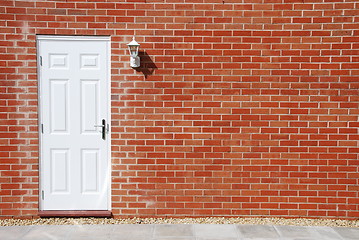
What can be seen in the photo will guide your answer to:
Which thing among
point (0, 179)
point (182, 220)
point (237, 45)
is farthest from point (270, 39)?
point (0, 179)

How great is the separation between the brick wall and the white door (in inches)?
5.2

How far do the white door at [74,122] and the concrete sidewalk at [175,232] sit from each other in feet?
1.51

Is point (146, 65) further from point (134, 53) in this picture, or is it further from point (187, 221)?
point (187, 221)

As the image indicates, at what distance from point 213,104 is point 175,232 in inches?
67.5

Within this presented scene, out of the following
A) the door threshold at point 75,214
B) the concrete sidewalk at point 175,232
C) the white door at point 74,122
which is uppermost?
the white door at point 74,122

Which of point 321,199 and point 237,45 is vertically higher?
point 237,45

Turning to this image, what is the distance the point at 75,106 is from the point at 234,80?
85.2 inches

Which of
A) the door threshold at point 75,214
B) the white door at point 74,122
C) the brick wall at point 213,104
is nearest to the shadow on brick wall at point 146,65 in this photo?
the brick wall at point 213,104

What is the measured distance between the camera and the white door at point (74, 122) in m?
4.78

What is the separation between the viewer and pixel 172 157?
4832mm

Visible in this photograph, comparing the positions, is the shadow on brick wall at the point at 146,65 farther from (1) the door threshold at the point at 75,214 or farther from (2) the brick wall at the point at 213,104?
(1) the door threshold at the point at 75,214

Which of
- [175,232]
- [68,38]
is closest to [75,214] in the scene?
[175,232]

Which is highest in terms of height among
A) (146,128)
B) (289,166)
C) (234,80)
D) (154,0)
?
(154,0)

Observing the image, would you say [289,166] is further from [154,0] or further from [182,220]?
[154,0]
